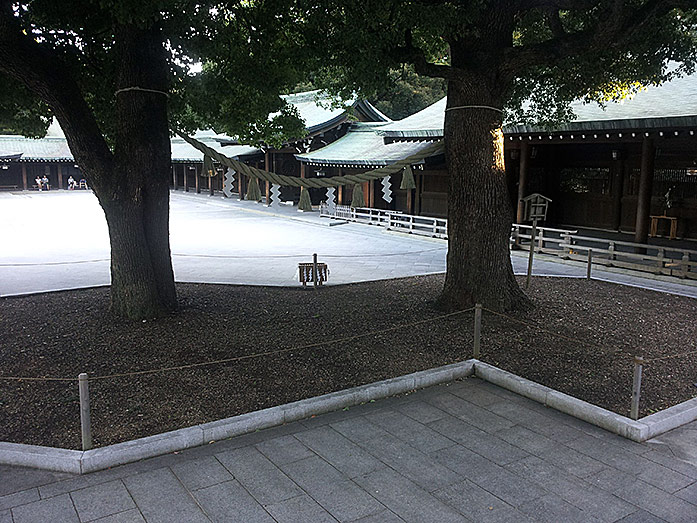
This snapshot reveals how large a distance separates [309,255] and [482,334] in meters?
9.69

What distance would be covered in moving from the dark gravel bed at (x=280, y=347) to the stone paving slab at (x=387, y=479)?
0.68 meters

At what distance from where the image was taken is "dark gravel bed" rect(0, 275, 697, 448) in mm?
5875

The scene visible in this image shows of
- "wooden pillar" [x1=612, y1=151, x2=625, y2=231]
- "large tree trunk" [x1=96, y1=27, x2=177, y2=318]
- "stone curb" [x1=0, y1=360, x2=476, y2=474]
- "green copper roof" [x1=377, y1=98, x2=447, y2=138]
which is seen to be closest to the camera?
"stone curb" [x1=0, y1=360, x2=476, y2=474]

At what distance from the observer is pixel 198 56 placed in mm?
9758

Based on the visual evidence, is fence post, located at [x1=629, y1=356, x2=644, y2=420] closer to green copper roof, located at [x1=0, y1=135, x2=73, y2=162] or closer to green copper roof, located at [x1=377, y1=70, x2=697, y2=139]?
green copper roof, located at [x1=377, y1=70, x2=697, y2=139]

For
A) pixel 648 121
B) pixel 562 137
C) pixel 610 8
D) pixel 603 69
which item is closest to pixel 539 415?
pixel 610 8

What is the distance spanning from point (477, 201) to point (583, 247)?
694 cm

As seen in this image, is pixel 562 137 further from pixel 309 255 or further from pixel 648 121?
pixel 309 255

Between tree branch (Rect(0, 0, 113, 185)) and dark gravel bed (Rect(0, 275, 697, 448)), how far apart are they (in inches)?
97.2

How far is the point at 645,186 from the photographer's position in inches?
559

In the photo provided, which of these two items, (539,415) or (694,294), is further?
(694,294)

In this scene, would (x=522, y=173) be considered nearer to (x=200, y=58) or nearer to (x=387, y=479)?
(x=200, y=58)

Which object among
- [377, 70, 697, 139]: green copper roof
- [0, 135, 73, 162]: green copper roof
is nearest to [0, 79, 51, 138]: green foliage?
[377, 70, 697, 139]: green copper roof

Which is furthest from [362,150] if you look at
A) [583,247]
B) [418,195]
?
[583,247]
